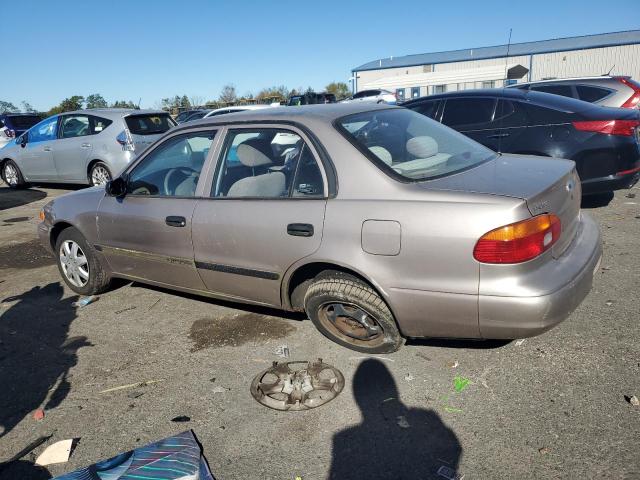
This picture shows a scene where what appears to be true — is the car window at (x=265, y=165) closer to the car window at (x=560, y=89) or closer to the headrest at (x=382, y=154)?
the headrest at (x=382, y=154)

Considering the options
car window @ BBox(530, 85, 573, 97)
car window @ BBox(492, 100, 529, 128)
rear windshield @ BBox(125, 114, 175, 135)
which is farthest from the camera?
car window @ BBox(530, 85, 573, 97)

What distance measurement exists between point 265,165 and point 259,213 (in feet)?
1.55

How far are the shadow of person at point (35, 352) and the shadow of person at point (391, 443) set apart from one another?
6.07 ft

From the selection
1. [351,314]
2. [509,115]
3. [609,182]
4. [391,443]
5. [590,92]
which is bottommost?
[391,443]

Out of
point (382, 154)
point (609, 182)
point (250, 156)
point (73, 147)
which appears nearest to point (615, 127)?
point (609, 182)

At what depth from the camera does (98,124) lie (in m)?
9.37

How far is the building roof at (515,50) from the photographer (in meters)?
47.0

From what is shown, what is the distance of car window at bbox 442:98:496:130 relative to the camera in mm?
6457

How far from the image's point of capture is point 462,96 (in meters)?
6.77

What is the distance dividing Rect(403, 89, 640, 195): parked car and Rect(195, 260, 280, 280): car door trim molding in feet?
13.1

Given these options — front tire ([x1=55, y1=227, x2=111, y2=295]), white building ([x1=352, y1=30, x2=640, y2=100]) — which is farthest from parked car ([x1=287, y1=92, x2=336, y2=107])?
front tire ([x1=55, y1=227, x2=111, y2=295])

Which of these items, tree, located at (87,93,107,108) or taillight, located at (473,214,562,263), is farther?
tree, located at (87,93,107,108)

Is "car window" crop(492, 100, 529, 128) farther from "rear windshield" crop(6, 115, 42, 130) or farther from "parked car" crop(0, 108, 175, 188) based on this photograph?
"rear windshield" crop(6, 115, 42, 130)

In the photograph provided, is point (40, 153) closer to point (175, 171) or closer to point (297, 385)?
point (175, 171)
